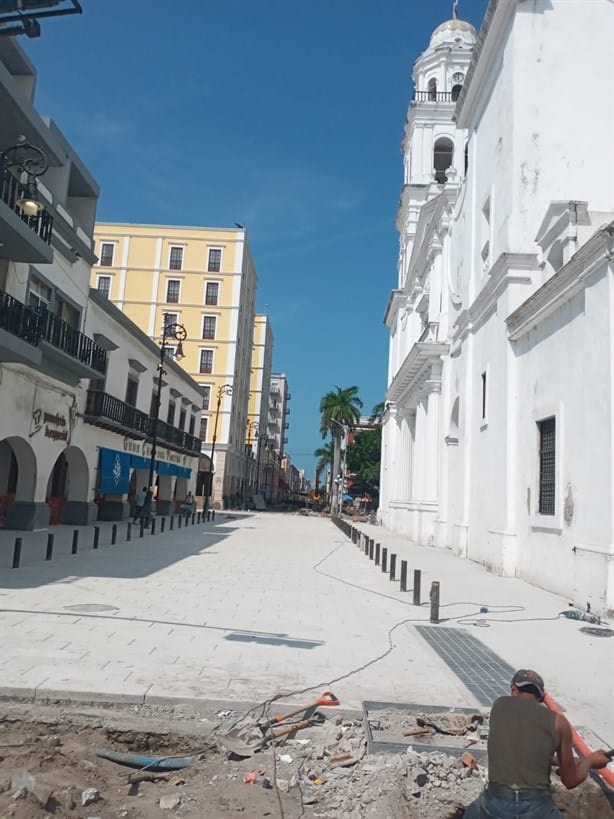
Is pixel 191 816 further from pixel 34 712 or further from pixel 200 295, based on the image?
pixel 200 295

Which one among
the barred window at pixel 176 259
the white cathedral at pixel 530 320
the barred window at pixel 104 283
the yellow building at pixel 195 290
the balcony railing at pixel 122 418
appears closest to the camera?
the white cathedral at pixel 530 320

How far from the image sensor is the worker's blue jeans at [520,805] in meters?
3.15

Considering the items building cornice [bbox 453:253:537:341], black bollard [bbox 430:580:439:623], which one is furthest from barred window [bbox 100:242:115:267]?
black bollard [bbox 430:580:439:623]

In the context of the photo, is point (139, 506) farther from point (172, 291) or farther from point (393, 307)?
point (172, 291)

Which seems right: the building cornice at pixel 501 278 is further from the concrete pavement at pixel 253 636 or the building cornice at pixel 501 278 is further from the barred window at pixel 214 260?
the barred window at pixel 214 260

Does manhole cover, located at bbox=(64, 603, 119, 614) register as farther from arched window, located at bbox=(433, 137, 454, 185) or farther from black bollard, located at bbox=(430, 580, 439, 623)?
arched window, located at bbox=(433, 137, 454, 185)

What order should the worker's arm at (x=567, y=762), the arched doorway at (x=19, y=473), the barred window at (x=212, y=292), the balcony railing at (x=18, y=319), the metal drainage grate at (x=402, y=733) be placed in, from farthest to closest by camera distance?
the barred window at (x=212, y=292)
the arched doorway at (x=19, y=473)
the balcony railing at (x=18, y=319)
the metal drainage grate at (x=402, y=733)
the worker's arm at (x=567, y=762)

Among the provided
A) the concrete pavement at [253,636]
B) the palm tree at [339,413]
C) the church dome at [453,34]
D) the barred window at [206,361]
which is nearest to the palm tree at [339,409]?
the palm tree at [339,413]

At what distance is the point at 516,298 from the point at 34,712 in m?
15.2

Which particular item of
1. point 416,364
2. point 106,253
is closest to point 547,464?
point 416,364

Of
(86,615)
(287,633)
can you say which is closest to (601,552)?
(287,633)

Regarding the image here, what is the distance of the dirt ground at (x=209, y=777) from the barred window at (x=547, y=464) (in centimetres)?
1028

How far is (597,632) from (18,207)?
50.6 ft

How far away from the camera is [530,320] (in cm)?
1551
